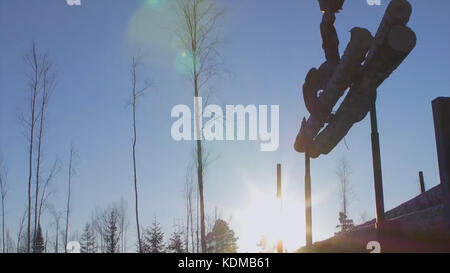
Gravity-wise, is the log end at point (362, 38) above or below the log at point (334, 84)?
above

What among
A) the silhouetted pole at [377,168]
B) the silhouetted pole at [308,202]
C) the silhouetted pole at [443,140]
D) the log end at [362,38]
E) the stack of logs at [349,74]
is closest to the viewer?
the silhouetted pole at [443,140]

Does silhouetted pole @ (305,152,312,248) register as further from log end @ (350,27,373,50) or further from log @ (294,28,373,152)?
log end @ (350,27,373,50)

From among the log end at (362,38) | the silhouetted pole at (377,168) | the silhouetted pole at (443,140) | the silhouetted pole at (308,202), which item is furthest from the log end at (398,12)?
the silhouetted pole at (308,202)

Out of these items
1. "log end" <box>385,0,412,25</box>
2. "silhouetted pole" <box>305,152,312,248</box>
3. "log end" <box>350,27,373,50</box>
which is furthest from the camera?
"silhouetted pole" <box>305,152,312,248</box>

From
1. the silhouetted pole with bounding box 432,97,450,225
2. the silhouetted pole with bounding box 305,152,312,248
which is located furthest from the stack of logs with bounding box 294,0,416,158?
the silhouetted pole with bounding box 432,97,450,225

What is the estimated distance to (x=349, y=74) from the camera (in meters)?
4.24

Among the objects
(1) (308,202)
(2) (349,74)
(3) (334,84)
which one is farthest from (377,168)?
(1) (308,202)

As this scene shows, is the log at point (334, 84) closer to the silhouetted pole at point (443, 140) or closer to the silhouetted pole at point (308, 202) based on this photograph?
the silhouetted pole at point (308, 202)

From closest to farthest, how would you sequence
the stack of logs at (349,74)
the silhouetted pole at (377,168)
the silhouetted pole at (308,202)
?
the silhouetted pole at (377,168) → the stack of logs at (349,74) → the silhouetted pole at (308,202)

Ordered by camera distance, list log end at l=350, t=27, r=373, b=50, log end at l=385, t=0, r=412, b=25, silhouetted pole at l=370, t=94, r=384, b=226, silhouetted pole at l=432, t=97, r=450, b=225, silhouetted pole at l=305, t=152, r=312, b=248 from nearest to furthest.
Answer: silhouetted pole at l=432, t=97, r=450, b=225, silhouetted pole at l=370, t=94, r=384, b=226, log end at l=385, t=0, r=412, b=25, log end at l=350, t=27, r=373, b=50, silhouetted pole at l=305, t=152, r=312, b=248

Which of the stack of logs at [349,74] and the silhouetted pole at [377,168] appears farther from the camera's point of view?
the stack of logs at [349,74]

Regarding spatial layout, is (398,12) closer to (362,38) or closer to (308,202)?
(362,38)

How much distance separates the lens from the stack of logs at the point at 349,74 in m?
3.71

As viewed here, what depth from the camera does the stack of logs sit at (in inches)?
146
